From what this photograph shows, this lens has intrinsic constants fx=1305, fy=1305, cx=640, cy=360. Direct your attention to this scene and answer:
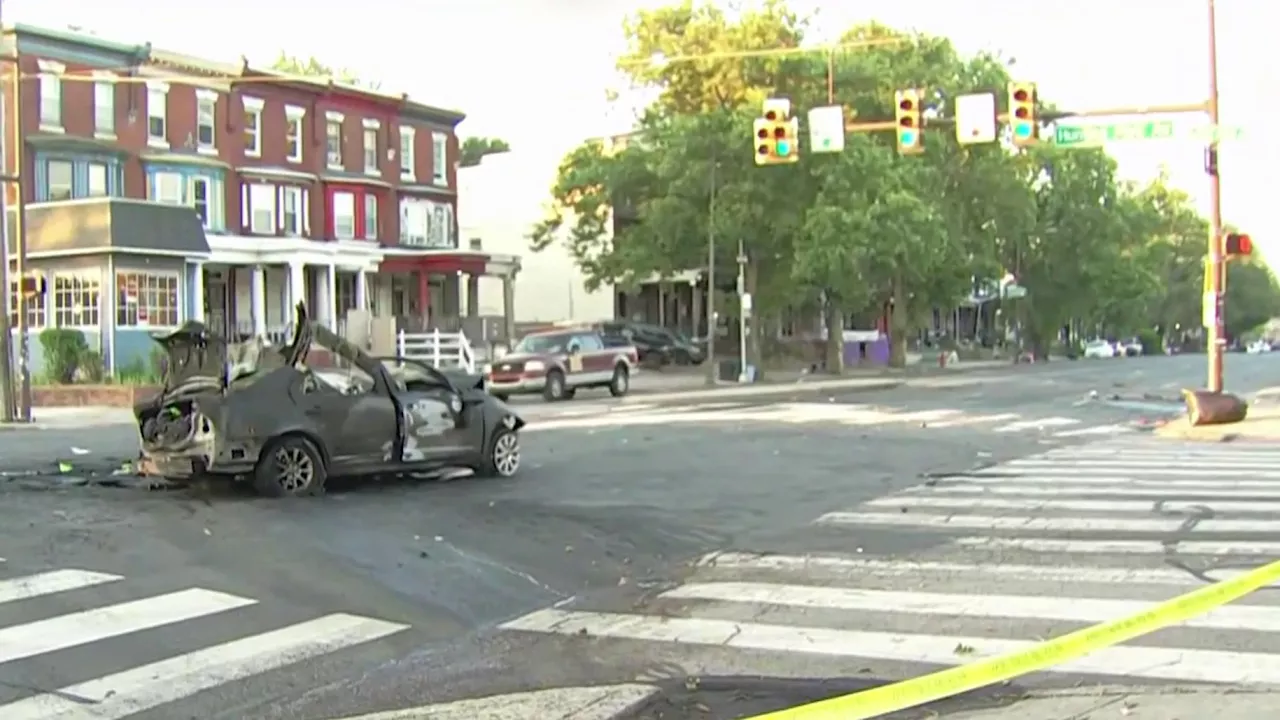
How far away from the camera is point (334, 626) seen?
7.72m

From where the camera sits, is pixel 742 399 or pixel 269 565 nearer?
pixel 269 565

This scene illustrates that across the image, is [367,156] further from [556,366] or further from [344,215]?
[556,366]

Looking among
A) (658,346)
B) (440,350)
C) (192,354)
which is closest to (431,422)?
(192,354)

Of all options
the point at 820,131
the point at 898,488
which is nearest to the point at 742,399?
the point at 820,131

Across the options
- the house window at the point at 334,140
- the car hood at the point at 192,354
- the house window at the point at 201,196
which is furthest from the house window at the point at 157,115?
the car hood at the point at 192,354

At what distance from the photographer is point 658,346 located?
167ft

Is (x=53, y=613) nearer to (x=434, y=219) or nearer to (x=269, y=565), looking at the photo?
(x=269, y=565)

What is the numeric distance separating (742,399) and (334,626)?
25.1m

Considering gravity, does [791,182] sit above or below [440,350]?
above

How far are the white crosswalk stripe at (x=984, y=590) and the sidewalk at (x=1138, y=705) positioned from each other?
0.29 metres

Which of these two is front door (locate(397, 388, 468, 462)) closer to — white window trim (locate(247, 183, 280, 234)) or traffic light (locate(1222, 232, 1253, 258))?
traffic light (locate(1222, 232, 1253, 258))

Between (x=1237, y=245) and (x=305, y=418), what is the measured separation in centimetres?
1708

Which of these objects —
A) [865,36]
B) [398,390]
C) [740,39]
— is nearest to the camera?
[398,390]

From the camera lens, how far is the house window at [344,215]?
4628 centimetres
